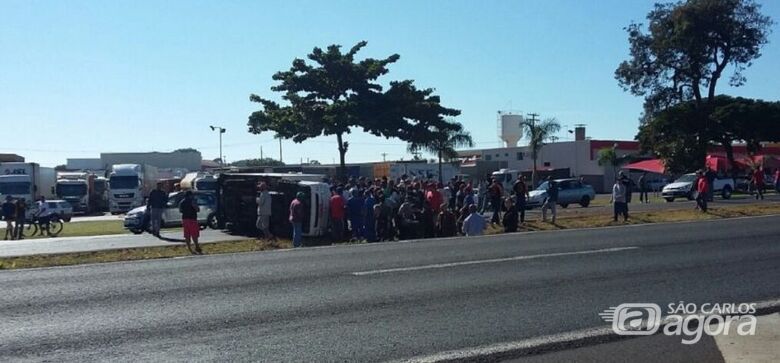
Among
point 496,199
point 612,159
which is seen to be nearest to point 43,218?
point 496,199

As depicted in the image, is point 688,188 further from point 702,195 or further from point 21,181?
point 21,181

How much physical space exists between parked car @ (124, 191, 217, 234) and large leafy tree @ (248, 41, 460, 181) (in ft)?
41.5

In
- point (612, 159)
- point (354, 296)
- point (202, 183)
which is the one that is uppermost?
point (612, 159)

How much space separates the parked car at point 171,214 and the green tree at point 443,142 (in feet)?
59.2

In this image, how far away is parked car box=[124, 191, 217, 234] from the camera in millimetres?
29188

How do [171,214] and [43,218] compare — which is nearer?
[171,214]

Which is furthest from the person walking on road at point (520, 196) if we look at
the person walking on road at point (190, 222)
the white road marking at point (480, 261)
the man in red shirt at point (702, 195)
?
the person walking on road at point (190, 222)

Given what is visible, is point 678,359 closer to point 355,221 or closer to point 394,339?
point 394,339

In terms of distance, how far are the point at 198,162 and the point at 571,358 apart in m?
77.0

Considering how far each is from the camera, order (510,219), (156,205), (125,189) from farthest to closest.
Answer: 1. (125,189)
2. (156,205)
3. (510,219)

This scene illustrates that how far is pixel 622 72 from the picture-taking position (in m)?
59.8

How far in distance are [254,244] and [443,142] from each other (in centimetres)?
3592

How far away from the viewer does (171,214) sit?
3153cm

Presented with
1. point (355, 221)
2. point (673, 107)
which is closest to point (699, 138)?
point (673, 107)
